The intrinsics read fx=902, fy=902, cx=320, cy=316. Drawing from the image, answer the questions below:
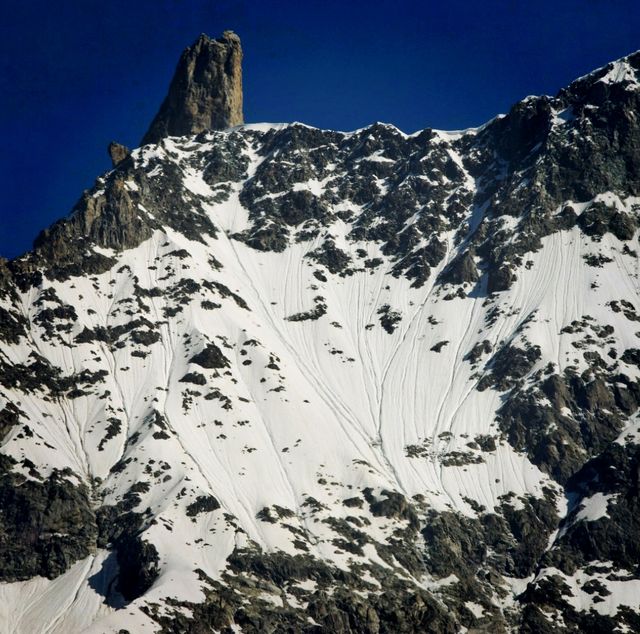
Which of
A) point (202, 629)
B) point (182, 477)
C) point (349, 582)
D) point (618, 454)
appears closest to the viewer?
point (202, 629)

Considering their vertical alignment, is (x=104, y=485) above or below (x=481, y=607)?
above

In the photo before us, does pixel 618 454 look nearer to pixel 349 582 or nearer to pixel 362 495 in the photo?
pixel 362 495

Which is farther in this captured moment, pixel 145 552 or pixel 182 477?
pixel 182 477

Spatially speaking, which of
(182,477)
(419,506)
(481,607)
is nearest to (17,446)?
(182,477)

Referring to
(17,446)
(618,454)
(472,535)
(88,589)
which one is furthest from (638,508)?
(17,446)

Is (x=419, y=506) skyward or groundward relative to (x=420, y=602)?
skyward

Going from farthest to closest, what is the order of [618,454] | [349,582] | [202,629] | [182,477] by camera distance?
[618,454]
[182,477]
[349,582]
[202,629]

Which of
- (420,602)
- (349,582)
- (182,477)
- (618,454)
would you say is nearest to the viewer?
(420,602)

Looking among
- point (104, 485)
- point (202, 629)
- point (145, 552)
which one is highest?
point (104, 485)

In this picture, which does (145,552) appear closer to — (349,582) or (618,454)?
(349,582)
